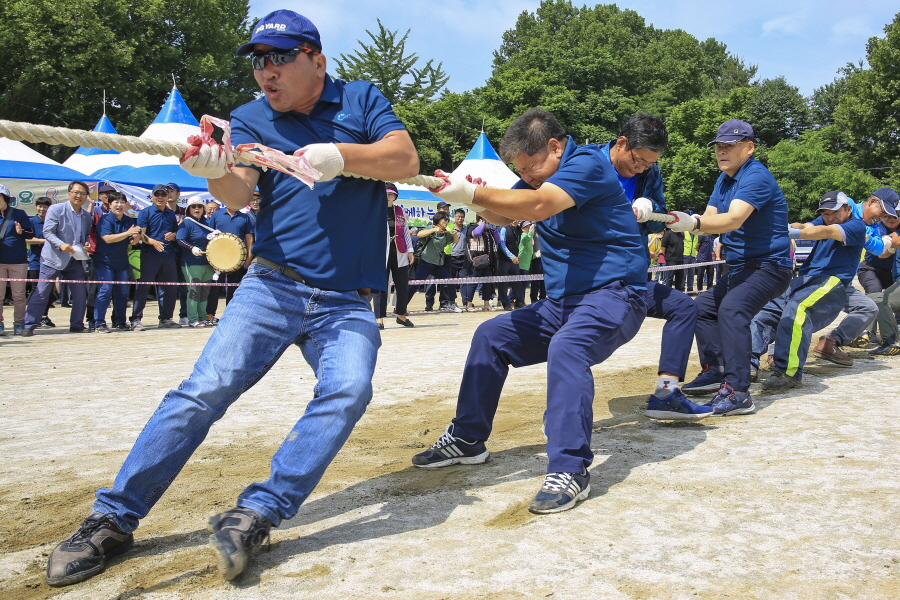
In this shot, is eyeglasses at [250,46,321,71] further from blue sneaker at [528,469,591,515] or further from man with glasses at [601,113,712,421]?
man with glasses at [601,113,712,421]

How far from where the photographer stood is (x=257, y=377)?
9.85 feet

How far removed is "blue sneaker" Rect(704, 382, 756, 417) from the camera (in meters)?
5.21

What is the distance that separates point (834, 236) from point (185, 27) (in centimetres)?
3721

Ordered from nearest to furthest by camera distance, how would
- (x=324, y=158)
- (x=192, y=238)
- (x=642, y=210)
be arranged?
(x=324, y=158)
(x=642, y=210)
(x=192, y=238)

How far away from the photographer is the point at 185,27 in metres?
37.6

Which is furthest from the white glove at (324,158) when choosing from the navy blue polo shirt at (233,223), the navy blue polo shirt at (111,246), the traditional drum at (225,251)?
the navy blue polo shirt at (111,246)

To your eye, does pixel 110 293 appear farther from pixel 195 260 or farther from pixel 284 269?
pixel 284 269

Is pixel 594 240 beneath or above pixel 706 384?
above

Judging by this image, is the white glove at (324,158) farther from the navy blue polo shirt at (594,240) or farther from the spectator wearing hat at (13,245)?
the spectator wearing hat at (13,245)

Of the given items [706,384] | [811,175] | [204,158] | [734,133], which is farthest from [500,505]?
[811,175]

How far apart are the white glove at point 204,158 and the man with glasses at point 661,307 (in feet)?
9.43

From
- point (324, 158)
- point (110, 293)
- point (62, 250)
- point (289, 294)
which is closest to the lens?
point (324, 158)

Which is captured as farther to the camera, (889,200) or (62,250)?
(62,250)

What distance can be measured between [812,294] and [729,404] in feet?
6.89
